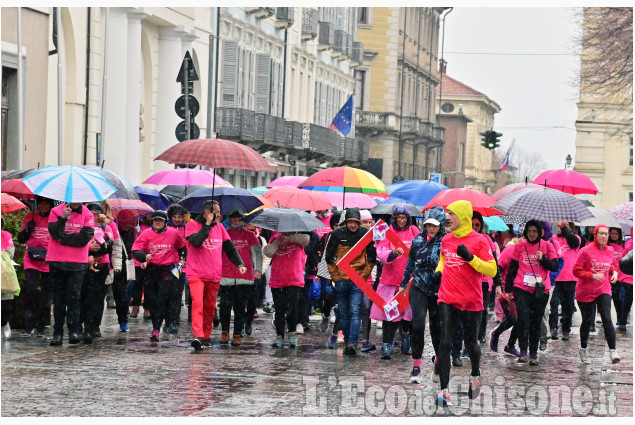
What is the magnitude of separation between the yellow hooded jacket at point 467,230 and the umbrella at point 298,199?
8.07 metres

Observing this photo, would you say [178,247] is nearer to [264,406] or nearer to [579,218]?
[579,218]

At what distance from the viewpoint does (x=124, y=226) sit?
19.7 m

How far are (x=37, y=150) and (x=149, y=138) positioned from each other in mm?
8667

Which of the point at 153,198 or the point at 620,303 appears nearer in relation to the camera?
the point at 620,303

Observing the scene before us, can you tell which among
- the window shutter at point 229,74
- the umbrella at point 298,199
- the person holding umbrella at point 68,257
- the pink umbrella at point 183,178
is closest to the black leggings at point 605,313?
the umbrella at point 298,199

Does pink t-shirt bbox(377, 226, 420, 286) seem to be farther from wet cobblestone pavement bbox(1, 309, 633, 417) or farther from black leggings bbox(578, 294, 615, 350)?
black leggings bbox(578, 294, 615, 350)

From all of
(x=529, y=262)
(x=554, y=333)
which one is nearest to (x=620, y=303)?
(x=554, y=333)

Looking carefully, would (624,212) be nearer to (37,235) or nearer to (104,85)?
(104,85)

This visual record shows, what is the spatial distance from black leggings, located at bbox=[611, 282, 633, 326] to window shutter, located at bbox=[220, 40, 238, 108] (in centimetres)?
2190

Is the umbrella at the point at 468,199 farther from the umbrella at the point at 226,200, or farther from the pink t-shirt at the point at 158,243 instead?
the pink t-shirt at the point at 158,243

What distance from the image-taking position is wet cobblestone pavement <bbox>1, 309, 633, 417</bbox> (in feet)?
36.5

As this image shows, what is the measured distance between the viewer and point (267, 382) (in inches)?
503

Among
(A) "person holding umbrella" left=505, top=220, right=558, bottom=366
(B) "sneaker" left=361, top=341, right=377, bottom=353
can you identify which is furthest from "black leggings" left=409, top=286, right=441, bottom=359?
(B) "sneaker" left=361, top=341, right=377, bottom=353

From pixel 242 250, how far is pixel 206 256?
2.87ft
